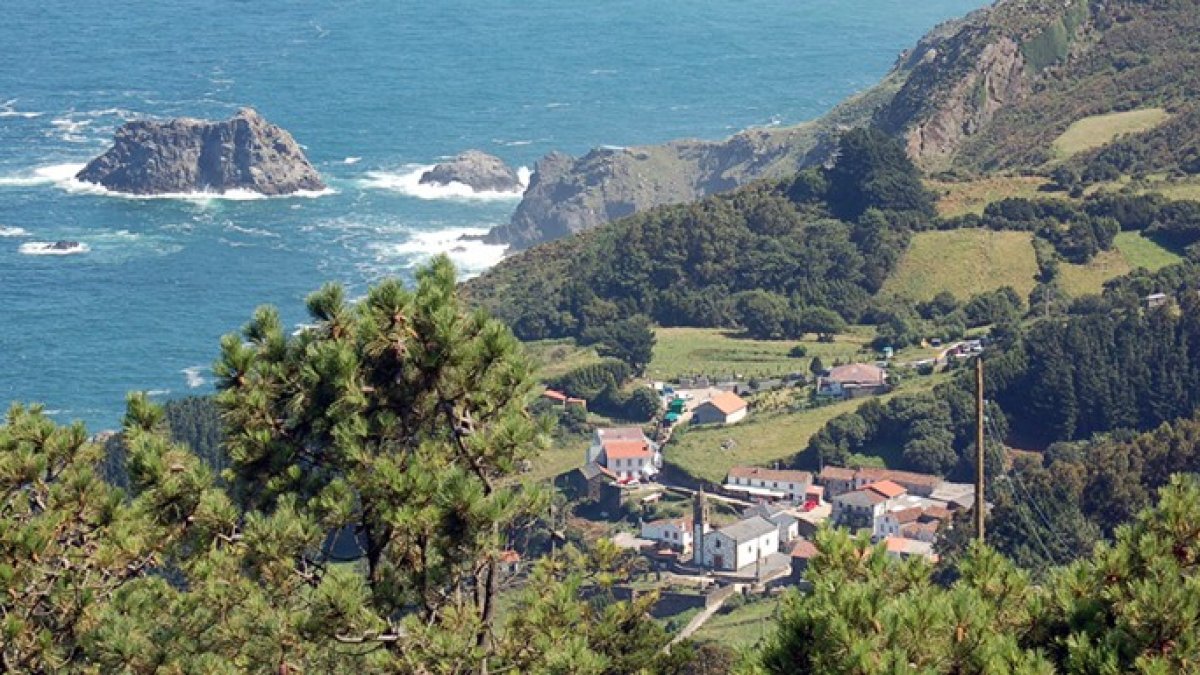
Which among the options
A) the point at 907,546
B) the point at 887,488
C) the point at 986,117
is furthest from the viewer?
the point at 986,117

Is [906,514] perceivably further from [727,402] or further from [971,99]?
[971,99]

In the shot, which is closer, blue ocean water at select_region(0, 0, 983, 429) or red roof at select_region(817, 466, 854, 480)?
red roof at select_region(817, 466, 854, 480)

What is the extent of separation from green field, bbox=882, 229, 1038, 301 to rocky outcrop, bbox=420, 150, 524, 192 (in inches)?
1669

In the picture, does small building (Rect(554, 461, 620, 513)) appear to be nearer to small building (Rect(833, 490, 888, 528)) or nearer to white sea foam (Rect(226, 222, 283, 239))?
small building (Rect(833, 490, 888, 528))

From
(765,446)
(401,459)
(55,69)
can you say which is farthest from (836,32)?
(401,459)

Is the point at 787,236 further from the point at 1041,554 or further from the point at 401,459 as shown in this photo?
the point at 401,459

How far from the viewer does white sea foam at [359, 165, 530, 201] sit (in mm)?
134875

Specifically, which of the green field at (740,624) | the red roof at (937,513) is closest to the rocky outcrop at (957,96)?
the red roof at (937,513)

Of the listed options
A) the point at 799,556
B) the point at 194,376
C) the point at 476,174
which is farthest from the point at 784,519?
the point at 476,174

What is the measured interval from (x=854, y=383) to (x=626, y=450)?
12.3 meters

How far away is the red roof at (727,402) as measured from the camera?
83250 mm

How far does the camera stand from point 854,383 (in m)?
85.5

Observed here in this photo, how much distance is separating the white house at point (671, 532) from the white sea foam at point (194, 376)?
32544mm

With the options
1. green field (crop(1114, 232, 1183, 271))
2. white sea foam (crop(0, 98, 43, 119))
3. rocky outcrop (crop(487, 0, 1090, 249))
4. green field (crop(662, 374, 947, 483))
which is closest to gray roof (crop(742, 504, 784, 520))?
green field (crop(662, 374, 947, 483))
